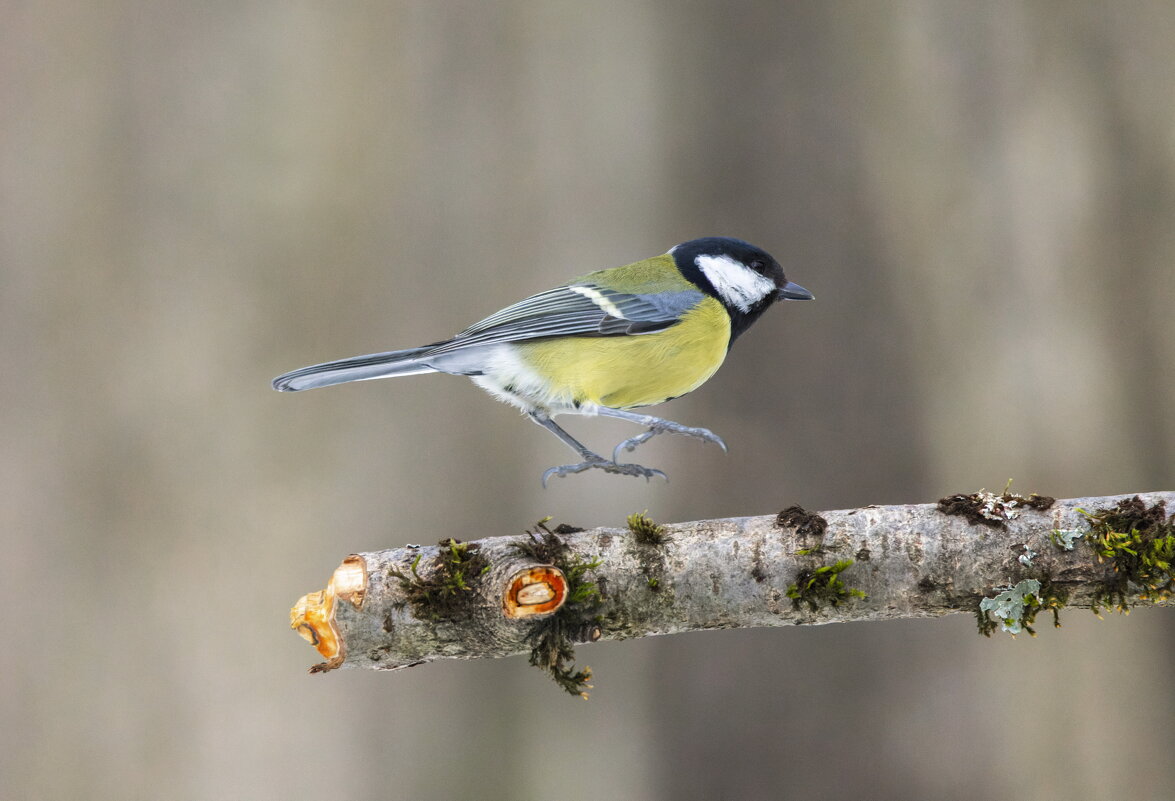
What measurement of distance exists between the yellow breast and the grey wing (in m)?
0.02

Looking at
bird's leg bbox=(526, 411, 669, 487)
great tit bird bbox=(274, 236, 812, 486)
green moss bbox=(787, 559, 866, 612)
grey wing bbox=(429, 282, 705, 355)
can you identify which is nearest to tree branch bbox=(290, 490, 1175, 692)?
green moss bbox=(787, 559, 866, 612)

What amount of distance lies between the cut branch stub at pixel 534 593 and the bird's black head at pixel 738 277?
72 cm

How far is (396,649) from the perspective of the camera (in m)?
1.37

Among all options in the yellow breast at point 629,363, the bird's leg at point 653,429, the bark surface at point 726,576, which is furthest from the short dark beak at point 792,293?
the bark surface at point 726,576

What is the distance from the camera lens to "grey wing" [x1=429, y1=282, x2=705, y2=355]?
170 centimetres

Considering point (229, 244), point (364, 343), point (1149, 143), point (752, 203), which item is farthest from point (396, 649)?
point (1149, 143)

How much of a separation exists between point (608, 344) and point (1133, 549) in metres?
0.92

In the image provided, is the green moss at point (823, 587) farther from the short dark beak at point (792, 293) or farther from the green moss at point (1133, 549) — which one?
the short dark beak at point (792, 293)

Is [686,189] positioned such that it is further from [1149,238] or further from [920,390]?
[1149,238]

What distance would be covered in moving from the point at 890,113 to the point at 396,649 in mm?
2209

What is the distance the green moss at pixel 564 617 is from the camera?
4.35 ft

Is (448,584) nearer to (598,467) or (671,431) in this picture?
(598,467)

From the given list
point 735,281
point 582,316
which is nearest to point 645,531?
point 582,316

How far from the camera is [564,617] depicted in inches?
53.6
